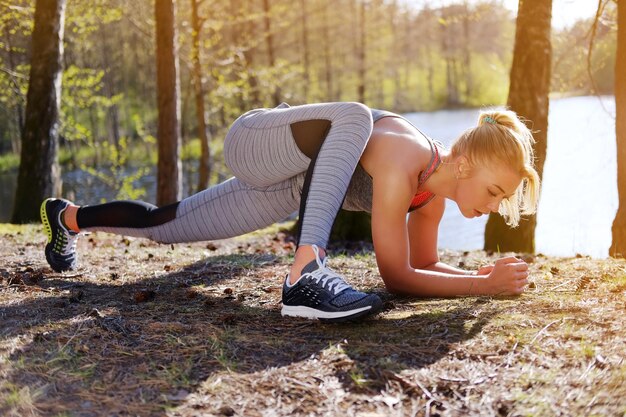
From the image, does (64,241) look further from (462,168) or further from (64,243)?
(462,168)

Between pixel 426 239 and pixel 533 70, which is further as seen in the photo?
pixel 533 70

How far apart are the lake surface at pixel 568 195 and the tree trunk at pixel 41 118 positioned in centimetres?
652

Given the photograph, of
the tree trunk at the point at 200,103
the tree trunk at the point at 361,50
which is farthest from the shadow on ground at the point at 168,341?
the tree trunk at the point at 361,50

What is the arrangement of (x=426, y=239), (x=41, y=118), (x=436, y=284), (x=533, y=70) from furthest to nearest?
(x=41, y=118) < (x=533, y=70) < (x=426, y=239) < (x=436, y=284)

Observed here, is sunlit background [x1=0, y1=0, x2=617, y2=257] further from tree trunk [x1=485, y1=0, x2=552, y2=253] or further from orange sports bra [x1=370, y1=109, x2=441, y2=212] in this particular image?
orange sports bra [x1=370, y1=109, x2=441, y2=212]

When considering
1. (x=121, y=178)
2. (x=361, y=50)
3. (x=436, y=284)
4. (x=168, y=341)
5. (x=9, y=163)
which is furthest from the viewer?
(x=361, y=50)

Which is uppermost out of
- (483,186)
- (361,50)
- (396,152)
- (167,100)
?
(361,50)

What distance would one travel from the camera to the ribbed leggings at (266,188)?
119 inches

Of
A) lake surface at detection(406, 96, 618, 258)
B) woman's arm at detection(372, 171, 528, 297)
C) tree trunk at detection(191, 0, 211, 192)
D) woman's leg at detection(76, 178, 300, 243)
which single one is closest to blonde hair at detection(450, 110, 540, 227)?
woman's arm at detection(372, 171, 528, 297)

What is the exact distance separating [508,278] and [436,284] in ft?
1.15

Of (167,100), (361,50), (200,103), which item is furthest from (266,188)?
(361,50)

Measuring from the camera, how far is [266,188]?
3816mm

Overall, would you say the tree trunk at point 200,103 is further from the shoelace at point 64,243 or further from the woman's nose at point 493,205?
the woman's nose at point 493,205

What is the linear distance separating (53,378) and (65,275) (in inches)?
74.8
